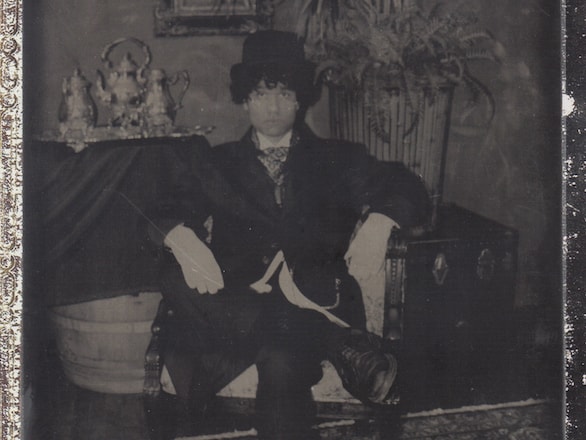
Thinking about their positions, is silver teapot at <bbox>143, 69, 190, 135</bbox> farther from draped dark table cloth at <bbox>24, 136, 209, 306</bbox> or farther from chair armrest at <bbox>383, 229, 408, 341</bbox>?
chair armrest at <bbox>383, 229, 408, 341</bbox>

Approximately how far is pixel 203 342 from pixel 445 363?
46.3 inches

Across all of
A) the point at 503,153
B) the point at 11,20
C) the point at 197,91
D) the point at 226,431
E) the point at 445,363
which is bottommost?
the point at 226,431

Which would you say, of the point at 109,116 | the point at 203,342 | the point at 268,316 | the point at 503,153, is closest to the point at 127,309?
the point at 203,342

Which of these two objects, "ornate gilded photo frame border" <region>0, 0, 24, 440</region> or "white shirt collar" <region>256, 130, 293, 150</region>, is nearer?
"ornate gilded photo frame border" <region>0, 0, 24, 440</region>

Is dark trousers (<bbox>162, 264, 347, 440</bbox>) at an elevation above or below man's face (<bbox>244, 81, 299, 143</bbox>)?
below

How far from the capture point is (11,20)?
3.44 meters

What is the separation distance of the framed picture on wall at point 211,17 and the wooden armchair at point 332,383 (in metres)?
1.25

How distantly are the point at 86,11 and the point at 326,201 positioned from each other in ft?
4.85

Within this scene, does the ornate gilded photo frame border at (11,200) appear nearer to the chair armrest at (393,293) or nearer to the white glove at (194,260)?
the white glove at (194,260)

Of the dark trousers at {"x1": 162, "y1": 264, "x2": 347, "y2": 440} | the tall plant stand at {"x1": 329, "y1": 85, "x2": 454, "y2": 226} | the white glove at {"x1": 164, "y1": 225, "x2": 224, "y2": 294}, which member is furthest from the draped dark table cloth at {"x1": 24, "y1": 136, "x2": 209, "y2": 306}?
the tall plant stand at {"x1": 329, "y1": 85, "x2": 454, "y2": 226}

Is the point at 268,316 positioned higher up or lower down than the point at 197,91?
lower down

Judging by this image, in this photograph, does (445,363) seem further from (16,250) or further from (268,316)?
(16,250)

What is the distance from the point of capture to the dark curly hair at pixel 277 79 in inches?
135

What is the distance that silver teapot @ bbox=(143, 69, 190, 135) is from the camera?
3430 millimetres
